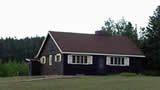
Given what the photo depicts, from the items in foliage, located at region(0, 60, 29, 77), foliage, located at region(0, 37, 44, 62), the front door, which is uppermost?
foliage, located at region(0, 37, 44, 62)

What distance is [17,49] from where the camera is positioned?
368ft

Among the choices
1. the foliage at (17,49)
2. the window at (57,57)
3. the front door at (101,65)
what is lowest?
the front door at (101,65)

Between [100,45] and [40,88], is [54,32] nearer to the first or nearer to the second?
[100,45]

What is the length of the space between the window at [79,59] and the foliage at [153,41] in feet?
27.9

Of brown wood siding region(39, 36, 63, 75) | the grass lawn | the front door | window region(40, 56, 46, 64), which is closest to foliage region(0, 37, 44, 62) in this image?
window region(40, 56, 46, 64)

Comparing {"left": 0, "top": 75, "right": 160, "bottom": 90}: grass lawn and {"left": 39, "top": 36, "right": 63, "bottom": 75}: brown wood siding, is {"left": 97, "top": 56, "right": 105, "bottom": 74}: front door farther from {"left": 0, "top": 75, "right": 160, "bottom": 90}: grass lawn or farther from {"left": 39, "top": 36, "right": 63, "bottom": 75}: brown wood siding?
{"left": 0, "top": 75, "right": 160, "bottom": 90}: grass lawn

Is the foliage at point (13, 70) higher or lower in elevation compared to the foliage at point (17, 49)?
lower

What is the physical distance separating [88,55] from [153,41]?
10239mm

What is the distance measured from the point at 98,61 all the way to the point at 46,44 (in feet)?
26.3

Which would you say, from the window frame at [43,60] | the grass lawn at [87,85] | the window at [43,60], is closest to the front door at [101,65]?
the window frame at [43,60]

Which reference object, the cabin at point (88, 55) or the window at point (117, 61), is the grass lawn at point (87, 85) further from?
the window at point (117, 61)

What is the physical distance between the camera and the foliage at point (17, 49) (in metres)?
109

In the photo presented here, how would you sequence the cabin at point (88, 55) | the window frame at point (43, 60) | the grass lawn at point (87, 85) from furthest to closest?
1. the window frame at point (43, 60)
2. the cabin at point (88, 55)
3. the grass lawn at point (87, 85)

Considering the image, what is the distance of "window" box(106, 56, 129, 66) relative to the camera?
52.9 meters
